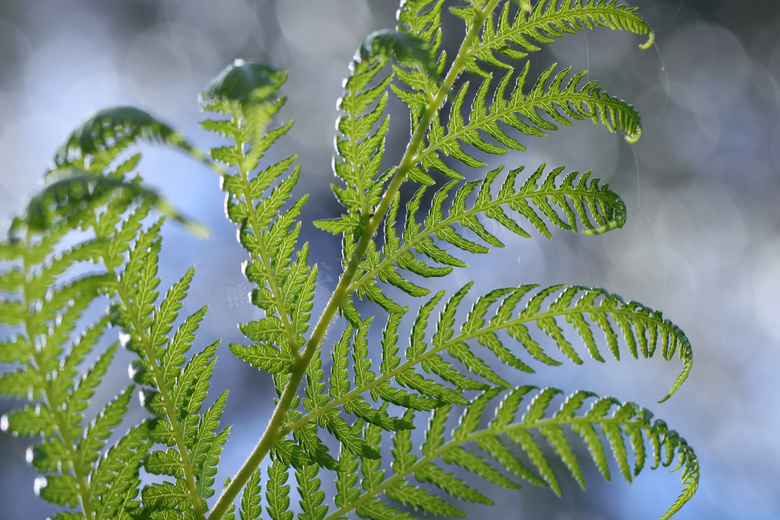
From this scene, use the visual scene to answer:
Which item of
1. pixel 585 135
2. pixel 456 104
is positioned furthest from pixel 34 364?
pixel 585 135

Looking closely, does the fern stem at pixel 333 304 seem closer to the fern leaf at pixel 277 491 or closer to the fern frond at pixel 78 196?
the fern leaf at pixel 277 491

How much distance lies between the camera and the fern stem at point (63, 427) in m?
0.52

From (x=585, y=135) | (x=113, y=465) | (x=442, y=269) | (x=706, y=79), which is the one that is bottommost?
(x=113, y=465)

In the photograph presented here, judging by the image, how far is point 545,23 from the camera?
79 centimetres

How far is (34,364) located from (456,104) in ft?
1.68

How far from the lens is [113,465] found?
1.96ft

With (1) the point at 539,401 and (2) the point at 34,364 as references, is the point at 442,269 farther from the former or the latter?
(2) the point at 34,364

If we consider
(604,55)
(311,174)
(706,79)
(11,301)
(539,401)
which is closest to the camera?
(11,301)

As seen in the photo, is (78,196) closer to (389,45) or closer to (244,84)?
(244,84)

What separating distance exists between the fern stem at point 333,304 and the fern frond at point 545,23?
0.03m

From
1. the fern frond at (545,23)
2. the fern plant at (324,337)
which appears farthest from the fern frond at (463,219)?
the fern frond at (545,23)

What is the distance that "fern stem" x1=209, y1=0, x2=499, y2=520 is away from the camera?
0.65m

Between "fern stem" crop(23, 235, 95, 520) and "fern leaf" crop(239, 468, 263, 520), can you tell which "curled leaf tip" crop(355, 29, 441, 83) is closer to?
"fern stem" crop(23, 235, 95, 520)

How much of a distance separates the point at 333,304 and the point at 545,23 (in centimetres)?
43
